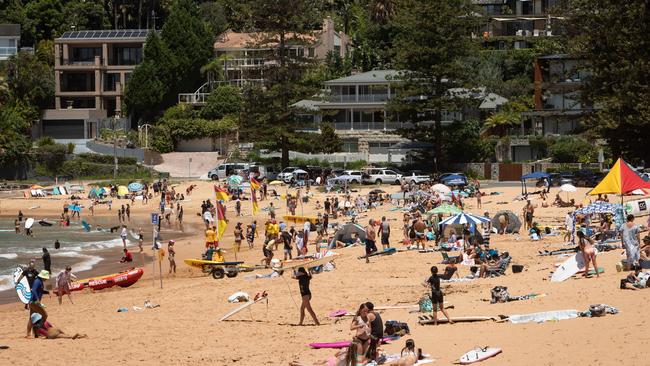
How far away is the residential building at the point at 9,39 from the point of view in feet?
287

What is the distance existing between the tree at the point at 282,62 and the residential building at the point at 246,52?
0.75m

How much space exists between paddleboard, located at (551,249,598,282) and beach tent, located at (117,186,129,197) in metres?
40.6

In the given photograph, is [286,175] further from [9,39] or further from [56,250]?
[9,39]

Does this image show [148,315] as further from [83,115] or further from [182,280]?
[83,115]

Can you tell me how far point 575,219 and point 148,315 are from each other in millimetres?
13334

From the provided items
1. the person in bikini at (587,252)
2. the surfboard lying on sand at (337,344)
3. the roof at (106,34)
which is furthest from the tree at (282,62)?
the surfboard lying on sand at (337,344)

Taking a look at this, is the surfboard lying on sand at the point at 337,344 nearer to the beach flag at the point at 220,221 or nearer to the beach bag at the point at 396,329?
the beach bag at the point at 396,329

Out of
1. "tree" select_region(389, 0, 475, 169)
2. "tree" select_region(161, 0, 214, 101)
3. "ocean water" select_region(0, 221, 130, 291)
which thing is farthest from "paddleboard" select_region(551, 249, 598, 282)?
"tree" select_region(161, 0, 214, 101)

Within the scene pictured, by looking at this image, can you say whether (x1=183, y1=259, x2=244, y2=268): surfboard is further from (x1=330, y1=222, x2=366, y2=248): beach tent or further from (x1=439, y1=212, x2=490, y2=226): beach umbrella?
(x1=439, y1=212, x2=490, y2=226): beach umbrella

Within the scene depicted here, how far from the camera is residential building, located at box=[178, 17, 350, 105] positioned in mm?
68812

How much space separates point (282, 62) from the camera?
217 ft

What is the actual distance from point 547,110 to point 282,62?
17665 millimetres

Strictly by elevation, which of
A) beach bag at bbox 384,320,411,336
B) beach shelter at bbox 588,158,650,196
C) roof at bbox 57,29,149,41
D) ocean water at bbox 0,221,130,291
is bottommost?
ocean water at bbox 0,221,130,291

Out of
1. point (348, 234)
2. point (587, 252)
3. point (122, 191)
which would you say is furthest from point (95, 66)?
point (587, 252)
